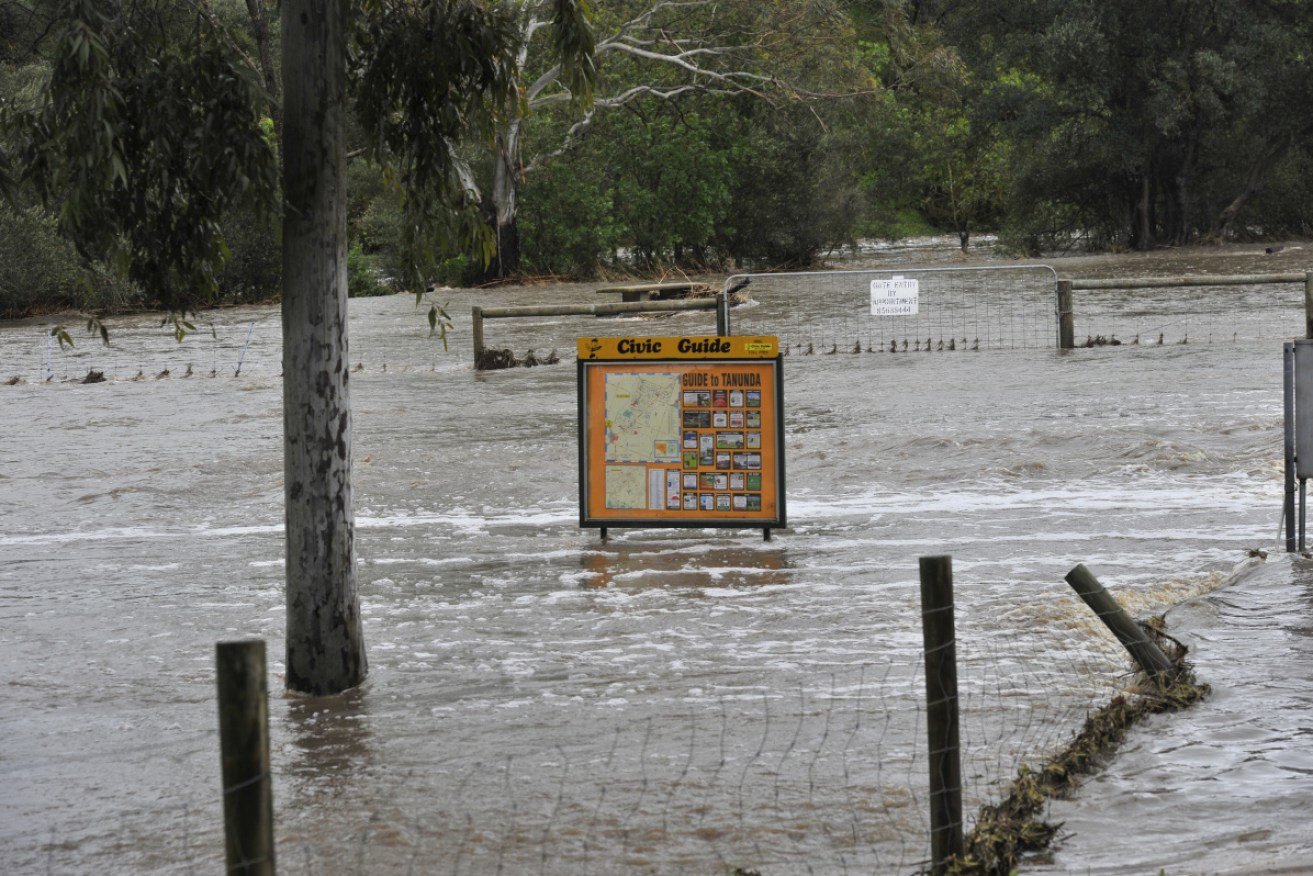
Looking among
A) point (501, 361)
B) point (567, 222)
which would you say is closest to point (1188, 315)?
point (501, 361)

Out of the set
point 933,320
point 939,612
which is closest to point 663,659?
point 939,612

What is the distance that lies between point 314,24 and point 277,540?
17.4ft

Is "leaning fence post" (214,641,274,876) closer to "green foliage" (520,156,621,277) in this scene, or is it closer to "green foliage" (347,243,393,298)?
"green foliage" (347,243,393,298)

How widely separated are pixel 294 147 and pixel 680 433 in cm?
435

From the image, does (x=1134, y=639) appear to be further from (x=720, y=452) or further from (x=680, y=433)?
(x=680, y=433)

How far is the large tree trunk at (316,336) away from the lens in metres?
7.23

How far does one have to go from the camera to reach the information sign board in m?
10.8

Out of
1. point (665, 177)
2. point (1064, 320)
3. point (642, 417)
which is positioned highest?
point (665, 177)

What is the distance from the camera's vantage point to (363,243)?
55312 mm

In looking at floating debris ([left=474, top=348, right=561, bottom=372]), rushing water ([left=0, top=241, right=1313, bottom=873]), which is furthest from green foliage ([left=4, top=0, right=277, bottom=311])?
floating debris ([left=474, top=348, right=561, bottom=372])

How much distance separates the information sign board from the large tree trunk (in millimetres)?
3738

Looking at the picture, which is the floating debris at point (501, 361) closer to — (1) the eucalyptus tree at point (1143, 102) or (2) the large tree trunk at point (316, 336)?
(2) the large tree trunk at point (316, 336)

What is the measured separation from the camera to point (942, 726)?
4.92 m

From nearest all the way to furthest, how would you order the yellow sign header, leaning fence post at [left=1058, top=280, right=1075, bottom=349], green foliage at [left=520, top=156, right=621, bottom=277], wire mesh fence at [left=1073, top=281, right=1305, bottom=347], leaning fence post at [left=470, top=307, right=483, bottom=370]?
the yellow sign header < leaning fence post at [left=1058, top=280, right=1075, bottom=349] < leaning fence post at [left=470, top=307, right=483, bottom=370] < wire mesh fence at [left=1073, top=281, right=1305, bottom=347] < green foliage at [left=520, top=156, right=621, bottom=277]
